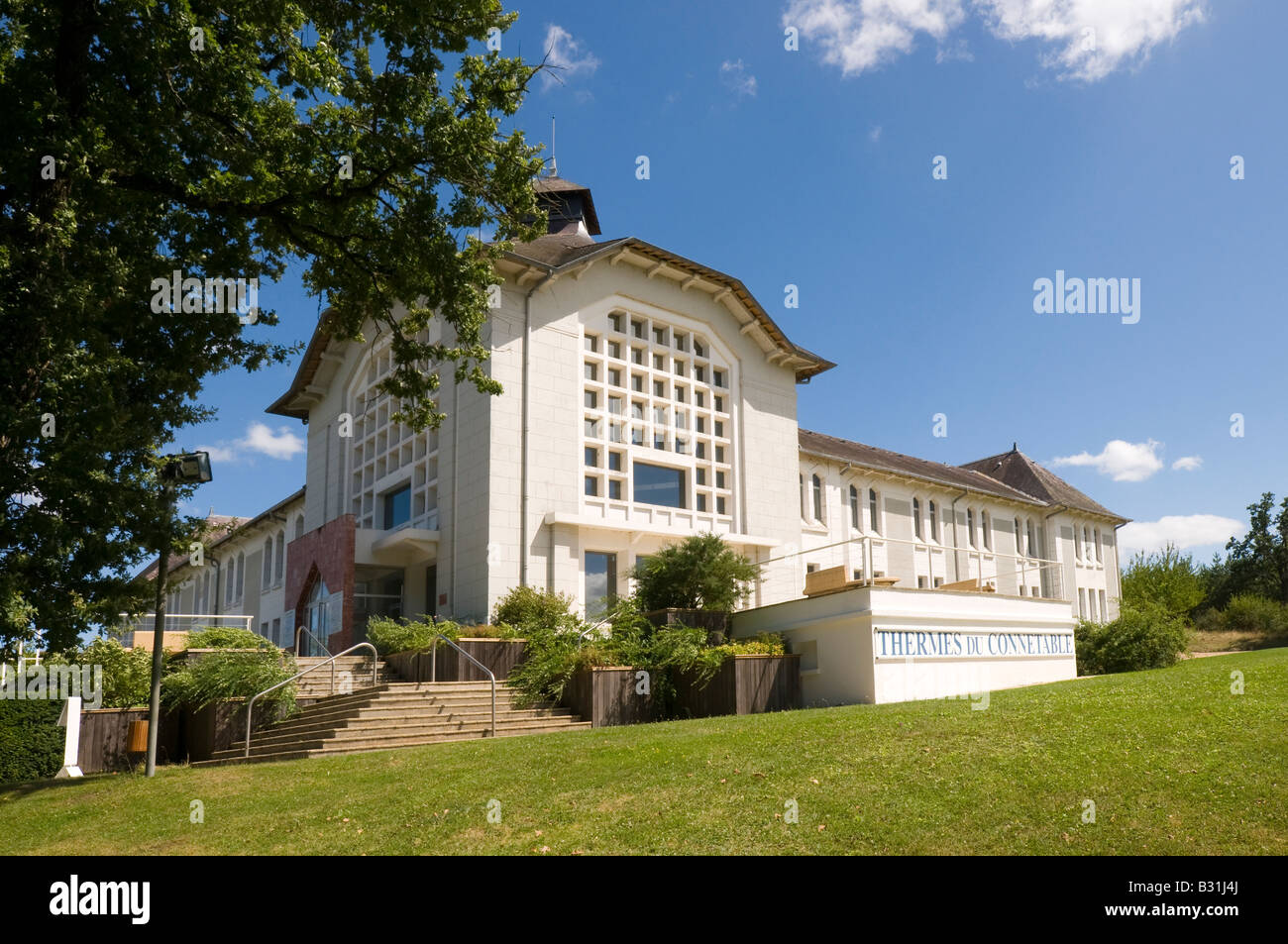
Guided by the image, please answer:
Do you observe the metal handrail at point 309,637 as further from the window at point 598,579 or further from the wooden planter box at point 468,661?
the window at point 598,579

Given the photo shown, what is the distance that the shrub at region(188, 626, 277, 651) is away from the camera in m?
19.8

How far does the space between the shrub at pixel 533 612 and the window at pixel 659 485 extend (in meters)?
4.73

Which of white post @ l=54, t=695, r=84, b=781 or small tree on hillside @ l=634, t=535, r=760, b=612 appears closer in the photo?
white post @ l=54, t=695, r=84, b=781

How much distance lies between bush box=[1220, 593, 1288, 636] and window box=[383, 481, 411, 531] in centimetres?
3102

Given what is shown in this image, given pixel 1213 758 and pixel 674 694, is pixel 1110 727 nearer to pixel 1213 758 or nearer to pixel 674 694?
pixel 1213 758

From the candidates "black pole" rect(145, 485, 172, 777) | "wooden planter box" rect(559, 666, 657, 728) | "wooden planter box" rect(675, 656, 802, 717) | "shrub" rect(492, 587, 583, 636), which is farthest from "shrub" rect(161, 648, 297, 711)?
"wooden planter box" rect(675, 656, 802, 717)

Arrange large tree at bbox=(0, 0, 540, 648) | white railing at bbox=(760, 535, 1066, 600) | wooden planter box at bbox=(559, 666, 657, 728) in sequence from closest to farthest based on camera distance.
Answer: large tree at bbox=(0, 0, 540, 648), wooden planter box at bbox=(559, 666, 657, 728), white railing at bbox=(760, 535, 1066, 600)

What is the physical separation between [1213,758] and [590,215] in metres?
31.3

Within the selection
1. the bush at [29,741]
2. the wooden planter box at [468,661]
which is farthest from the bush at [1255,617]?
the bush at [29,741]

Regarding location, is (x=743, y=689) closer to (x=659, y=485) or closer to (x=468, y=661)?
(x=468, y=661)

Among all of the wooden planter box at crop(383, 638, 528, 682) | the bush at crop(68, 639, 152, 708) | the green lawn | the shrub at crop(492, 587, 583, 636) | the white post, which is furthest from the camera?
the shrub at crop(492, 587, 583, 636)

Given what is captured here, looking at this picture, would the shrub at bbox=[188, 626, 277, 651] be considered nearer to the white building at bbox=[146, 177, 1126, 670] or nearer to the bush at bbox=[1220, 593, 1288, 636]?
the white building at bbox=[146, 177, 1126, 670]
